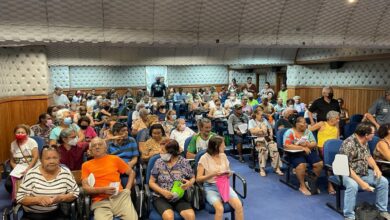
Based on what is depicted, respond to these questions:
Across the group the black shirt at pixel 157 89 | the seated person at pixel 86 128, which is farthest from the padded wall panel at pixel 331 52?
the seated person at pixel 86 128

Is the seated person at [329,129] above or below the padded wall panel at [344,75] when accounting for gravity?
below

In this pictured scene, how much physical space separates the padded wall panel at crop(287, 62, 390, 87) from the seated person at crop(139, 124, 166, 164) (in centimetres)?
762

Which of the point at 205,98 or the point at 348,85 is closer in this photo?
the point at 348,85

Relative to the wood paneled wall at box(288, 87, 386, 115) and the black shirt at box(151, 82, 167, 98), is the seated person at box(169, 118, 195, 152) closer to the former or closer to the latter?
the black shirt at box(151, 82, 167, 98)

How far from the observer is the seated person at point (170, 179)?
3027 millimetres

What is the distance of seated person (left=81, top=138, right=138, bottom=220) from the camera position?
295 centimetres

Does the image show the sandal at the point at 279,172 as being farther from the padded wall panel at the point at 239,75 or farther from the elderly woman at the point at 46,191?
the padded wall panel at the point at 239,75

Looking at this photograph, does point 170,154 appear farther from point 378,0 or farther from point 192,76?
point 192,76

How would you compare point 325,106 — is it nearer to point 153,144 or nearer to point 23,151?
point 153,144

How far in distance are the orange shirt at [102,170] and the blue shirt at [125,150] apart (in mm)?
717

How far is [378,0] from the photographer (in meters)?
6.23

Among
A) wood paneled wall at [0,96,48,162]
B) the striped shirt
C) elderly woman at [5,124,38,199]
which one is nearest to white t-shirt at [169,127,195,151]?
elderly woman at [5,124,38,199]

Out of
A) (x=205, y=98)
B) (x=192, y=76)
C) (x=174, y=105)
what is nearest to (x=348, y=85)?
(x=205, y=98)

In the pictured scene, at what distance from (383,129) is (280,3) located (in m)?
3.13
